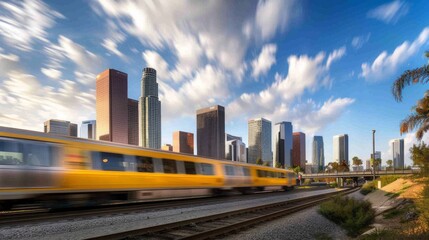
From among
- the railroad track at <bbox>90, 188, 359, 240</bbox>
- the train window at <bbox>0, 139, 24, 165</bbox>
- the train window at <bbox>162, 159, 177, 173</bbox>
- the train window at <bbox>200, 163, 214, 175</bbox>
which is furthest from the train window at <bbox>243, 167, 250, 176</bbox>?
the train window at <bbox>0, 139, 24, 165</bbox>

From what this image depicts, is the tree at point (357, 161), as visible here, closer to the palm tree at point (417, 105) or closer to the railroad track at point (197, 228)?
the palm tree at point (417, 105)

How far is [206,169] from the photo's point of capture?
68.5 feet

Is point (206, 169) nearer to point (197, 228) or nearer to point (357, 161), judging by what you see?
point (197, 228)

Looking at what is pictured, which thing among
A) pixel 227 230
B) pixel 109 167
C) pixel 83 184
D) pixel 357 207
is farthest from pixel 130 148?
pixel 357 207

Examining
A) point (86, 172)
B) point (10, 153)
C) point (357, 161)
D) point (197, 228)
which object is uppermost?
point (10, 153)

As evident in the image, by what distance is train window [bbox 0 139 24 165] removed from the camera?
10.3m

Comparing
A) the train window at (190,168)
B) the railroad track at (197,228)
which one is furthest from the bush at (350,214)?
the train window at (190,168)

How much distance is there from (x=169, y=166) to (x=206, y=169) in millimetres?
3994

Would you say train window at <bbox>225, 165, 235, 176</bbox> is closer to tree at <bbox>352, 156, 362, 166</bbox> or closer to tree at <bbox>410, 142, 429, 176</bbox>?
tree at <bbox>410, 142, 429, 176</bbox>

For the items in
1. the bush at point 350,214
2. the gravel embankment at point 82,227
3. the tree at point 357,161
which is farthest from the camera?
the tree at point 357,161

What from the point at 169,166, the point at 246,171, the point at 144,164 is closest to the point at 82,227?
the point at 144,164

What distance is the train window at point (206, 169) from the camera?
20538 millimetres

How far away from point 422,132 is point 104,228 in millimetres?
18474

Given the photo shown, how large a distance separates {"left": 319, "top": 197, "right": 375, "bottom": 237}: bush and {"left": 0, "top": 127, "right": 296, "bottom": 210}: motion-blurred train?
28.1ft
